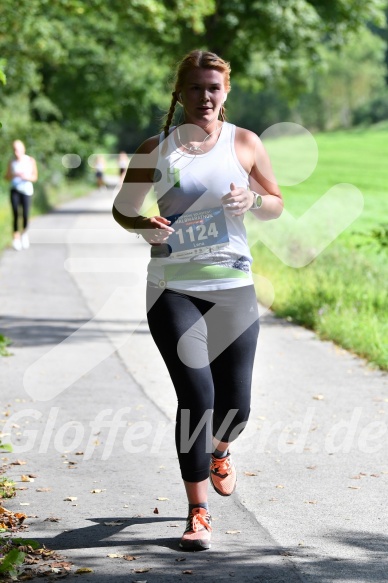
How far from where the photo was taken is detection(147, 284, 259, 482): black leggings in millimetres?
4785

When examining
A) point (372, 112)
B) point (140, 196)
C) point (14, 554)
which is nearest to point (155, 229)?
point (140, 196)

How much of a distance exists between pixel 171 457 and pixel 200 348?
1855 millimetres

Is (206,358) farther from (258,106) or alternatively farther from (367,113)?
(258,106)

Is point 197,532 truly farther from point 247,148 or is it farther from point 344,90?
point 344,90

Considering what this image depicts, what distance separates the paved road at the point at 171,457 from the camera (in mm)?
4680

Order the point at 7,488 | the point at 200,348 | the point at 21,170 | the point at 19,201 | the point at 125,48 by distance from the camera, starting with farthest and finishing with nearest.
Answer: the point at 125,48
the point at 19,201
the point at 21,170
the point at 7,488
the point at 200,348

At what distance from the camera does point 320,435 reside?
7.05m

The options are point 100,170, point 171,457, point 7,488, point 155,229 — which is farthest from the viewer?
point 100,170

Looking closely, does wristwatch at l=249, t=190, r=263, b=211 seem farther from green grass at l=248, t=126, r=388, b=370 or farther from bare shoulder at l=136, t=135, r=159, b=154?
green grass at l=248, t=126, r=388, b=370

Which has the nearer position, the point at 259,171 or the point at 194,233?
the point at 194,233

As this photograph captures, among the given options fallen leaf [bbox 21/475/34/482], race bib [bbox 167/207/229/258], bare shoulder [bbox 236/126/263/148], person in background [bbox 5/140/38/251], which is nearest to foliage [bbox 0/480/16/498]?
fallen leaf [bbox 21/475/34/482]

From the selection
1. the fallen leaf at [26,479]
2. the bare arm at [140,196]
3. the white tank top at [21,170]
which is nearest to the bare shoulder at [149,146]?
the bare arm at [140,196]

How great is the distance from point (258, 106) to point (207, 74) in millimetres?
114200

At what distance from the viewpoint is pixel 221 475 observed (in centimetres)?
532
